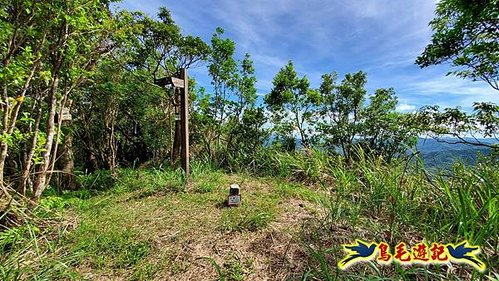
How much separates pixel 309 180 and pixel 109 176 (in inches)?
153

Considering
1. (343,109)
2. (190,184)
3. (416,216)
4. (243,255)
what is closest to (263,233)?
(243,255)

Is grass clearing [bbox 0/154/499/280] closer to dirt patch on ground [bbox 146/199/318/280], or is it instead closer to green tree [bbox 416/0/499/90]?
dirt patch on ground [bbox 146/199/318/280]

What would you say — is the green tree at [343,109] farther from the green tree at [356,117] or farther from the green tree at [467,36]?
the green tree at [467,36]

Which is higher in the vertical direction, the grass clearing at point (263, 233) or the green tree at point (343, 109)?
the green tree at point (343, 109)

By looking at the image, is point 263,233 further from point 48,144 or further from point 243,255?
point 48,144

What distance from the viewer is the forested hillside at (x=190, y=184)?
1789mm

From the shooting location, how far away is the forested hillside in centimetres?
179

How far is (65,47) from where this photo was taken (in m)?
2.55

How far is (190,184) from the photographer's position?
3916mm

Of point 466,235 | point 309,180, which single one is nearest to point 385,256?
point 466,235

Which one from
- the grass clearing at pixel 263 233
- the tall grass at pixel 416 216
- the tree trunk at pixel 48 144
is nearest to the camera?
the tall grass at pixel 416 216

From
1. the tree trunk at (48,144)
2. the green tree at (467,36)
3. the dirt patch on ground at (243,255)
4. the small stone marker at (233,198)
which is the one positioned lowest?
the dirt patch on ground at (243,255)

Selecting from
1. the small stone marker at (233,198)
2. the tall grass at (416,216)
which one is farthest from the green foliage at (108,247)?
the tall grass at (416,216)

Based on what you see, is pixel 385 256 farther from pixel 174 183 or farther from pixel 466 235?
pixel 174 183
